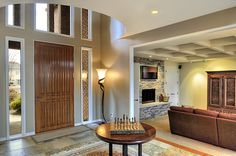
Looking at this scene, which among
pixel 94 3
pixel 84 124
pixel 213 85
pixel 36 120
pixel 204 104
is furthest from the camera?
pixel 204 104

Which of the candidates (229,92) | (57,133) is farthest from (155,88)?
(57,133)

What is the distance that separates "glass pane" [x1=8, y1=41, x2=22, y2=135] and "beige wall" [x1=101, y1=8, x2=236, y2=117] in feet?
8.14

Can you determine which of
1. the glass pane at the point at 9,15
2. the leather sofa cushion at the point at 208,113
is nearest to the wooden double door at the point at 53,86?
the glass pane at the point at 9,15

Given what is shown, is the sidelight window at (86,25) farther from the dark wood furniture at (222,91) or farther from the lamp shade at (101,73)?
the dark wood furniture at (222,91)

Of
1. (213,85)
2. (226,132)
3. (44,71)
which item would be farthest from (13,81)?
(213,85)

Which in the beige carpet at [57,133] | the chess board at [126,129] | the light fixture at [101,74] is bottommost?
the beige carpet at [57,133]

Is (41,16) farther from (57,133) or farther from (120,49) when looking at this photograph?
(57,133)

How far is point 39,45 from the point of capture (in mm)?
4473

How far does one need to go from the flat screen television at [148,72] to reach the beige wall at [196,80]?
6.55 feet

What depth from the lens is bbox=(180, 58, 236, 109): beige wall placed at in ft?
23.1

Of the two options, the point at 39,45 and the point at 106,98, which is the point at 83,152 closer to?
the point at 106,98

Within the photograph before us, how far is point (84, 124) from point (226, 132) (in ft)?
12.6

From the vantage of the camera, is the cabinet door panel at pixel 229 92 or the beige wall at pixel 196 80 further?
the beige wall at pixel 196 80

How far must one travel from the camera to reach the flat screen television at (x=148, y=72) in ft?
22.0
